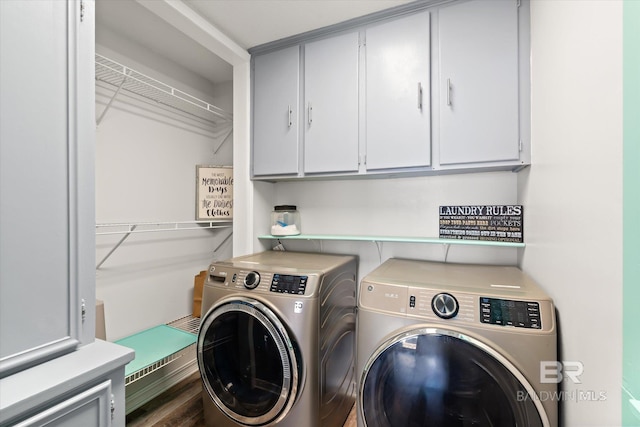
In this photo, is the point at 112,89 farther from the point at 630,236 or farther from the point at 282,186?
the point at 630,236

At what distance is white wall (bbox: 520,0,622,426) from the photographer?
655 millimetres

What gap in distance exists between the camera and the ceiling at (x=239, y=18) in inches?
61.0

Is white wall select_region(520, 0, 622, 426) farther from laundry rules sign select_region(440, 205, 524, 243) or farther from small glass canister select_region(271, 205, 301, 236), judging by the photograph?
small glass canister select_region(271, 205, 301, 236)

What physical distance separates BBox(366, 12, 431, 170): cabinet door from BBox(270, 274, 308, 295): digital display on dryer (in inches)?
31.7

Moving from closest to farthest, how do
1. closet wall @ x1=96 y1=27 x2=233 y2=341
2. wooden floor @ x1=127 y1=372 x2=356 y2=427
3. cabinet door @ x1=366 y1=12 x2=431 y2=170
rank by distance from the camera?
1. cabinet door @ x1=366 y1=12 x2=431 y2=170
2. wooden floor @ x1=127 y1=372 x2=356 y2=427
3. closet wall @ x1=96 y1=27 x2=233 y2=341

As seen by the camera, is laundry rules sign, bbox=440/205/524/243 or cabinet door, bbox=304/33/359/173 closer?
laundry rules sign, bbox=440/205/524/243

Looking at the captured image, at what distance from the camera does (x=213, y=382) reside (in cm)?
148

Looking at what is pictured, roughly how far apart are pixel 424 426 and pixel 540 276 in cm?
80

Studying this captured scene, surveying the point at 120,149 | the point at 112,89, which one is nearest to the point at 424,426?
the point at 120,149

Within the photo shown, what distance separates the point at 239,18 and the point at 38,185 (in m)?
1.43

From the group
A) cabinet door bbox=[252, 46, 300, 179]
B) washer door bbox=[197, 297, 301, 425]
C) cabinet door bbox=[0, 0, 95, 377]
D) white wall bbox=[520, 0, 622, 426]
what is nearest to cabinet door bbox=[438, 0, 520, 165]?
white wall bbox=[520, 0, 622, 426]

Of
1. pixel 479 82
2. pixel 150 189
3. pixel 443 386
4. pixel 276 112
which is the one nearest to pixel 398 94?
pixel 479 82

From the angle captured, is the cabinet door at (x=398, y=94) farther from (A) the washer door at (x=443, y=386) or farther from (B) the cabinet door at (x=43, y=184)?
(B) the cabinet door at (x=43, y=184)

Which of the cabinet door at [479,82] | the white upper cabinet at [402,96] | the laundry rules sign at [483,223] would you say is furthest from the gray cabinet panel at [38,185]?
the laundry rules sign at [483,223]
